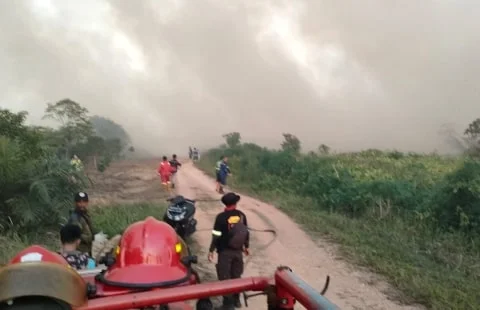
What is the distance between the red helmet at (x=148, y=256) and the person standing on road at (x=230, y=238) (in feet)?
9.28

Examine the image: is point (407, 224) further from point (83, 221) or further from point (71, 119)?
point (71, 119)

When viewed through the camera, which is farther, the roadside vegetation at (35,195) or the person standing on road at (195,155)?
the person standing on road at (195,155)

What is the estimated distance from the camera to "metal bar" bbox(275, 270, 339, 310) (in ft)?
5.93

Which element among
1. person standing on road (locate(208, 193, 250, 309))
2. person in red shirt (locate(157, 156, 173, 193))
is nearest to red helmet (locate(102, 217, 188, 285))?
person standing on road (locate(208, 193, 250, 309))

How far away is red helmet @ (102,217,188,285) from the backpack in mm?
2828

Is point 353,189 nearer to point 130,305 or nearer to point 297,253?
point 297,253

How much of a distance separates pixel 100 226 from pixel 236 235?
499cm

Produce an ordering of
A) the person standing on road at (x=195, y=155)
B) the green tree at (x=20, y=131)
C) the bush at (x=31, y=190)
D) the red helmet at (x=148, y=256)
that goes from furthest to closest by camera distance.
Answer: the person standing on road at (x=195, y=155)
the green tree at (x=20, y=131)
the bush at (x=31, y=190)
the red helmet at (x=148, y=256)

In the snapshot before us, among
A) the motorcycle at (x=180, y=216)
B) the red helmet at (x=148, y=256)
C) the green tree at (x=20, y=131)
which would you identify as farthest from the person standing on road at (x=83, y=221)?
the green tree at (x=20, y=131)

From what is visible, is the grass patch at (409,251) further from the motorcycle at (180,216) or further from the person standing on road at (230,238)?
the motorcycle at (180,216)

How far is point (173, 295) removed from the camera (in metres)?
2.18

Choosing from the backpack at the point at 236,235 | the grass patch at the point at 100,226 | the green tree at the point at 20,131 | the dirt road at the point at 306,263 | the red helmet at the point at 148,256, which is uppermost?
the green tree at the point at 20,131

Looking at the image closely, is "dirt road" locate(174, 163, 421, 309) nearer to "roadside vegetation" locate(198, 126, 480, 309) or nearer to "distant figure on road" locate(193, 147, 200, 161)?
"roadside vegetation" locate(198, 126, 480, 309)

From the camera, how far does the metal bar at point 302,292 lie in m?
1.81
